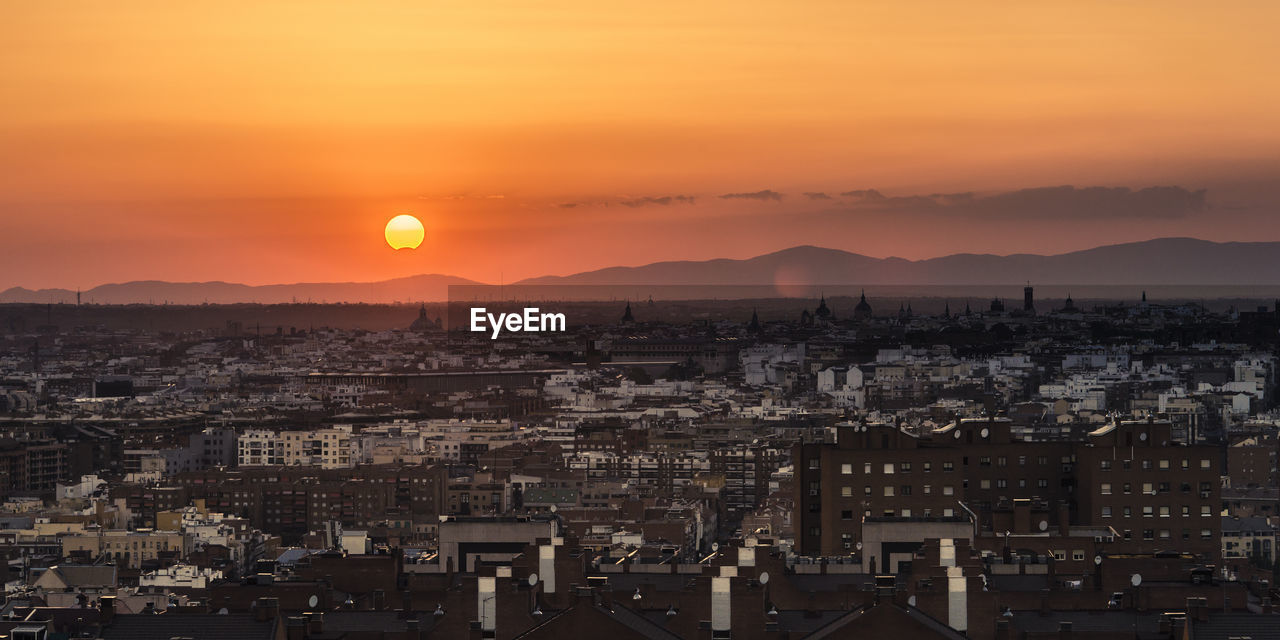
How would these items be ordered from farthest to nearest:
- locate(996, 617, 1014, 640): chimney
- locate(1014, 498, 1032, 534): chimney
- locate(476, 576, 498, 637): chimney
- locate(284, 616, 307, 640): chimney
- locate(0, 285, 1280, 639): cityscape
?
locate(1014, 498, 1032, 534): chimney, locate(0, 285, 1280, 639): cityscape, locate(476, 576, 498, 637): chimney, locate(996, 617, 1014, 640): chimney, locate(284, 616, 307, 640): chimney

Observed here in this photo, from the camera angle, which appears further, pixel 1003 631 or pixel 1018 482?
pixel 1018 482

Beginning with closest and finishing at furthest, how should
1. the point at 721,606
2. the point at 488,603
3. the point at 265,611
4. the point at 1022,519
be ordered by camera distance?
the point at 265,611, the point at 721,606, the point at 488,603, the point at 1022,519

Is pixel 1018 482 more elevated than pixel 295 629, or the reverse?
pixel 1018 482

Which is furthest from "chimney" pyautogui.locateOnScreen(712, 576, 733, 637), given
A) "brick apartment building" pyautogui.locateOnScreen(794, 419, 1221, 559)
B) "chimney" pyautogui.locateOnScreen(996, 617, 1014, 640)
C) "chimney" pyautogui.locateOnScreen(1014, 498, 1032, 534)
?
"brick apartment building" pyautogui.locateOnScreen(794, 419, 1221, 559)

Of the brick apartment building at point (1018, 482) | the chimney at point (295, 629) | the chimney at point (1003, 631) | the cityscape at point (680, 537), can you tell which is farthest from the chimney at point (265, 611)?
the brick apartment building at point (1018, 482)

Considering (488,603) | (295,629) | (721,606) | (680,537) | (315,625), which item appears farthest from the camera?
(680,537)

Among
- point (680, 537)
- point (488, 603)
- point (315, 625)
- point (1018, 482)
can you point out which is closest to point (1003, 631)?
point (488, 603)

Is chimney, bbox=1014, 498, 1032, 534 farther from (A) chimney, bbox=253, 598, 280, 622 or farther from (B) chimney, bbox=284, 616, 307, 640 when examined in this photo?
(A) chimney, bbox=253, 598, 280, 622

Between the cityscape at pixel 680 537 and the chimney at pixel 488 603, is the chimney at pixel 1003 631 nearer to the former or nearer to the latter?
the cityscape at pixel 680 537

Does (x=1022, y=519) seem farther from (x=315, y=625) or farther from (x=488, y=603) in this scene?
(x=315, y=625)
